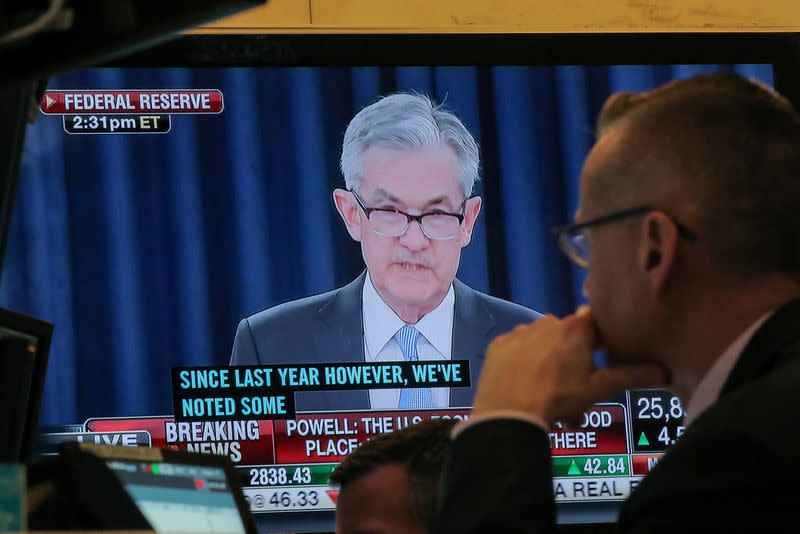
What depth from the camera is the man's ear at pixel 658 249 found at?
1.44 metres

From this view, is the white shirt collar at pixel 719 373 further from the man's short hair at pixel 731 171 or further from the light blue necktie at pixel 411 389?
the light blue necktie at pixel 411 389

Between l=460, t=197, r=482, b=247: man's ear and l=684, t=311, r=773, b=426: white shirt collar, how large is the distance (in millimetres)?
1533

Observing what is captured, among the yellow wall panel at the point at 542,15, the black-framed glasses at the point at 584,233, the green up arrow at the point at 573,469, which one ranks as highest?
the yellow wall panel at the point at 542,15

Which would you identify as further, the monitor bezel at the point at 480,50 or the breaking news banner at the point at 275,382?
the monitor bezel at the point at 480,50

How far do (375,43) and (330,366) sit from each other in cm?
80

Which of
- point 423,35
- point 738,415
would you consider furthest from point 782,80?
point 738,415

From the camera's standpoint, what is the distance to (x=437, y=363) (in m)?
2.90

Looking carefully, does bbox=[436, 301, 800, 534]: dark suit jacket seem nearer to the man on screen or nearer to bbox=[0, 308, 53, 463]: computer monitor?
bbox=[0, 308, 53, 463]: computer monitor

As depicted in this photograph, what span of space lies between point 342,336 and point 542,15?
1077mm

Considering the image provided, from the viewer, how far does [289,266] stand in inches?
115

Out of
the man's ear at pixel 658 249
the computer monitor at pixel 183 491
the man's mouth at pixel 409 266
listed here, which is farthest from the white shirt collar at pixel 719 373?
the man's mouth at pixel 409 266

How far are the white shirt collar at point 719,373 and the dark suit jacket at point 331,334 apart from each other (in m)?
1.46

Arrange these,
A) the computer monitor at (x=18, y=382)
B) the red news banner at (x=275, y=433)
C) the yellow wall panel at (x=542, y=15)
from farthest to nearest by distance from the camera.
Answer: the yellow wall panel at (x=542, y=15)
the red news banner at (x=275, y=433)
the computer monitor at (x=18, y=382)

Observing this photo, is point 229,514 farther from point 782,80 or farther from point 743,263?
point 782,80
